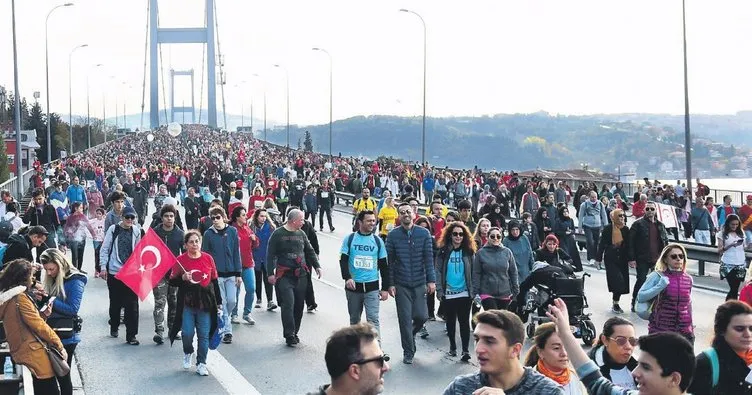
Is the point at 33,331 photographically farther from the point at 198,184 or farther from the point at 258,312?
the point at 198,184

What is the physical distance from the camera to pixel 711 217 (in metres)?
24.3

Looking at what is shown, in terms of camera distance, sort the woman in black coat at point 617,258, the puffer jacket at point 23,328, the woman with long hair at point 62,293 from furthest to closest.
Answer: the woman in black coat at point 617,258 → the woman with long hair at point 62,293 → the puffer jacket at point 23,328

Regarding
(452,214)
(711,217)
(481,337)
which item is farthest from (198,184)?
(481,337)

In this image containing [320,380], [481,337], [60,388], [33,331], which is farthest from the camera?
[320,380]

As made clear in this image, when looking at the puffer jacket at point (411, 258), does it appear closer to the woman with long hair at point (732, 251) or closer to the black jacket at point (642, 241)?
the black jacket at point (642, 241)

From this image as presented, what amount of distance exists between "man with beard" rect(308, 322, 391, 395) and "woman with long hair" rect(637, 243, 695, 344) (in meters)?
5.28

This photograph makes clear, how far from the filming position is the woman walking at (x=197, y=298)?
11.0 metres

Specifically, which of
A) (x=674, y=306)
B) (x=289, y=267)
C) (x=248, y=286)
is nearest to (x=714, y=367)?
(x=674, y=306)

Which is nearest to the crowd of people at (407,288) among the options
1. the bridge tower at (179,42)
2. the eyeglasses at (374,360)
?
the eyeglasses at (374,360)

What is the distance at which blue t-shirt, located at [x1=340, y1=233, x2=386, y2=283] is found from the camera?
11828 mm

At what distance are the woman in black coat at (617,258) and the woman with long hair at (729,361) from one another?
921 centimetres

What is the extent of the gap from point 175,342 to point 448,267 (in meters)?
3.30

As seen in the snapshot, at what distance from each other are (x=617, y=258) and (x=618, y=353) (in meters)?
9.54

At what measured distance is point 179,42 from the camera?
149m
